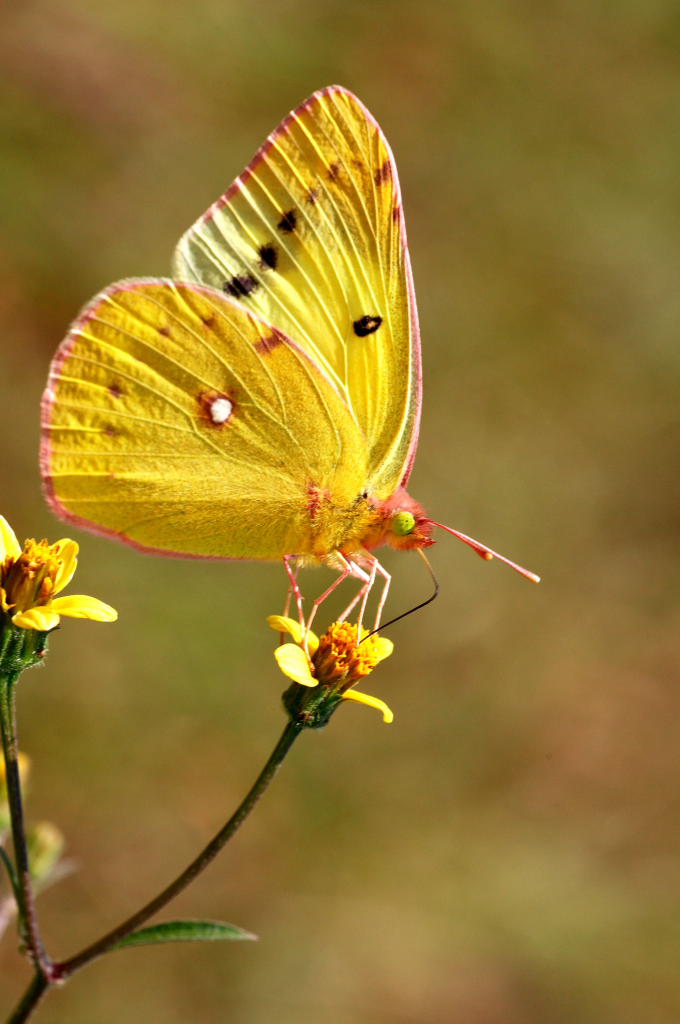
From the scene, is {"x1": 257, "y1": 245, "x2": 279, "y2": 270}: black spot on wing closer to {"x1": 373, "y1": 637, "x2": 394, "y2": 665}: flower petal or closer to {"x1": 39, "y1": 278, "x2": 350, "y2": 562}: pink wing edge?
{"x1": 39, "y1": 278, "x2": 350, "y2": 562}: pink wing edge

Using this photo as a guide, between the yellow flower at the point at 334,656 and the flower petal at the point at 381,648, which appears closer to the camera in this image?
the yellow flower at the point at 334,656

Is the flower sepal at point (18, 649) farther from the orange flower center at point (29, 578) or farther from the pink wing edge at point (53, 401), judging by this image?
the pink wing edge at point (53, 401)

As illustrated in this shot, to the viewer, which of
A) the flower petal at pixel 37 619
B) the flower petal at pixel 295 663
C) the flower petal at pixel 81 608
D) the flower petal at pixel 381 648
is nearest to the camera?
the flower petal at pixel 37 619

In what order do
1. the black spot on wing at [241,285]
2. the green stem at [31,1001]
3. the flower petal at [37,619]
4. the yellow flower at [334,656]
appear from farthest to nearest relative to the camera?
the black spot on wing at [241,285]
the yellow flower at [334,656]
the flower petal at [37,619]
the green stem at [31,1001]

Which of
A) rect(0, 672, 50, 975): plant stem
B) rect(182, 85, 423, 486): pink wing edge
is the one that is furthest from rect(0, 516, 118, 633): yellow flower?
rect(182, 85, 423, 486): pink wing edge

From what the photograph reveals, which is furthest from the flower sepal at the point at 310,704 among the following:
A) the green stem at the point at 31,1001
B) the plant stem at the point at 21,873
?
the green stem at the point at 31,1001

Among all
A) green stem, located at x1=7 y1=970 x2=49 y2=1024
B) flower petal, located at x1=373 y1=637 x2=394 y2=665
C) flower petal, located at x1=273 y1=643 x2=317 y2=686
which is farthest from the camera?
flower petal, located at x1=373 y1=637 x2=394 y2=665

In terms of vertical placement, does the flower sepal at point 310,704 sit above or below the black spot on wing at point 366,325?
below
